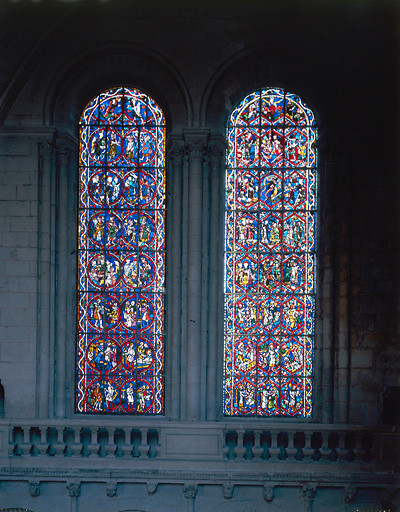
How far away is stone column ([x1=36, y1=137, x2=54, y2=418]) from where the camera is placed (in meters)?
9.40

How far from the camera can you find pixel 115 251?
9.87 m

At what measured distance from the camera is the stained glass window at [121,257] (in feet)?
32.1

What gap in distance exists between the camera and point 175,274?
9.57m

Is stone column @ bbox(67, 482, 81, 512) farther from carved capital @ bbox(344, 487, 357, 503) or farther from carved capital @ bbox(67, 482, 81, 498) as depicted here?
carved capital @ bbox(344, 487, 357, 503)

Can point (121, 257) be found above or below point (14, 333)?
above

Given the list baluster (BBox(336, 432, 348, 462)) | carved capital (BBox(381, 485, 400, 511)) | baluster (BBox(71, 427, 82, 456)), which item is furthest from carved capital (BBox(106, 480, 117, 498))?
carved capital (BBox(381, 485, 400, 511))

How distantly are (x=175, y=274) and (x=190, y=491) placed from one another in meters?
3.43

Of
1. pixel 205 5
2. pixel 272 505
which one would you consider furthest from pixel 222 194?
pixel 272 505

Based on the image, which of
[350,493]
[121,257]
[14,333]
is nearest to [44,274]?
[14,333]

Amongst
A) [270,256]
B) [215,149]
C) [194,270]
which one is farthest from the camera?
[270,256]

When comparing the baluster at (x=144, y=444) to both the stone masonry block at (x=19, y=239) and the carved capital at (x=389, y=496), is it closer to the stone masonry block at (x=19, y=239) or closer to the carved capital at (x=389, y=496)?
the stone masonry block at (x=19, y=239)

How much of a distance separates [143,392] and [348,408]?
11.2 ft

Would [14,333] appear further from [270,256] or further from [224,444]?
[270,256]

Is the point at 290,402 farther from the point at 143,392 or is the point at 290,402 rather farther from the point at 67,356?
the point at 67,356
